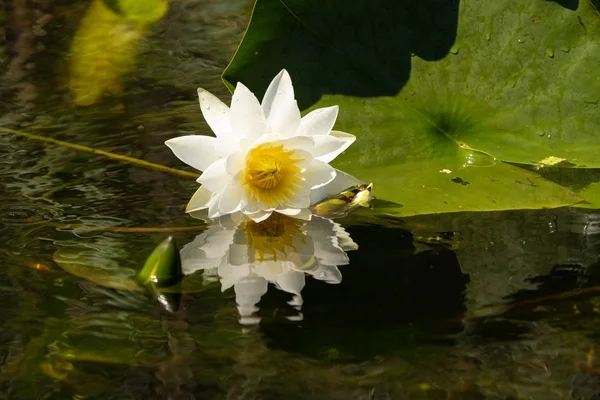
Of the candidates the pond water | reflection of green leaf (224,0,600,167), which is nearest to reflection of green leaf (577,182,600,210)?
the pond water

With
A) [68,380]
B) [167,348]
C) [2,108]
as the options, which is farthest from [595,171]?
[2,108]

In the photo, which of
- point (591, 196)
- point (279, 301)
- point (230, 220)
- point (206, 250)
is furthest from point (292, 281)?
point (591, 196)

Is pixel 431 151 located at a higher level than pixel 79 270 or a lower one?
higher

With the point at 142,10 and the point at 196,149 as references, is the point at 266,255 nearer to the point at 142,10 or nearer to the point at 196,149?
the point at 196,149

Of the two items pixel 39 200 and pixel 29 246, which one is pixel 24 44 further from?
pixel 29 246

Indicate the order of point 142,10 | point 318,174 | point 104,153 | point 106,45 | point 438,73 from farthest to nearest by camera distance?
point 142,10
point 106,45
point 104,153
point 438,73
point 318,174

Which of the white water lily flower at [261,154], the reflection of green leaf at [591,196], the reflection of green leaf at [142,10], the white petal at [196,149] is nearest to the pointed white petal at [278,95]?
the white water lily flower at [261,154]

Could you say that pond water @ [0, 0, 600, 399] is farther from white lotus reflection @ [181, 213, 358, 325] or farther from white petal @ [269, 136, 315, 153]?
white petal @ [269, 136, 315, 153]
